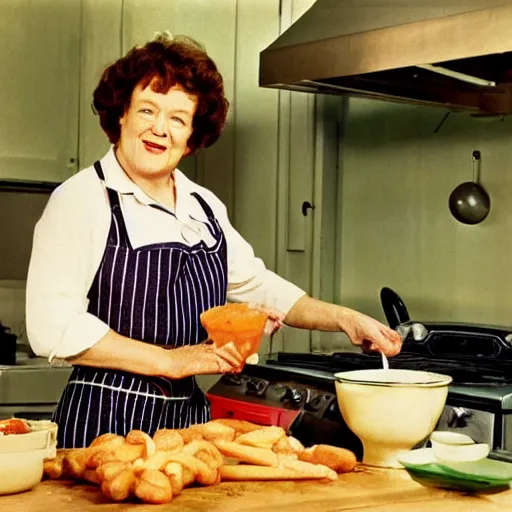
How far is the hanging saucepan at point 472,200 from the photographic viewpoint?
312cm

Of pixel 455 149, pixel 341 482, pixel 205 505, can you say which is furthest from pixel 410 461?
pixel 455 149

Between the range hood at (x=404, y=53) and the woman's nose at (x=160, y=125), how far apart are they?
0.54m

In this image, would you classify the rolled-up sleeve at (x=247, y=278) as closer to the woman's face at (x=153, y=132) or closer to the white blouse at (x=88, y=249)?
the white blouse at (x=88, y=249)

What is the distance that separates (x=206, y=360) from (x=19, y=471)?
0.45m

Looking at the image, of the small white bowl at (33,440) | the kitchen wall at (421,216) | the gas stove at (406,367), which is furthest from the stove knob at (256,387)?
the small white bowl at (33,440)

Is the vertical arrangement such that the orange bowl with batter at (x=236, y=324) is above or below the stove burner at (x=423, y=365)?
above

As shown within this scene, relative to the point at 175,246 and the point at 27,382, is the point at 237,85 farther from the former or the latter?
the point at 175,246

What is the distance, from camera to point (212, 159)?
3730 millimetres

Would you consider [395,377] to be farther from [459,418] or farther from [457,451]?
[459,418]

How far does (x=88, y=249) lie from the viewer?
81.6 inches

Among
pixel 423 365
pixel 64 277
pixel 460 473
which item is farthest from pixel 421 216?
pixel 460 473

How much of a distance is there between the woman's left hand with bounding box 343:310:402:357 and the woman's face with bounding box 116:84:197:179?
0.55m

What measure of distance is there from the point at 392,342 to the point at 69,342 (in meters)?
0.61

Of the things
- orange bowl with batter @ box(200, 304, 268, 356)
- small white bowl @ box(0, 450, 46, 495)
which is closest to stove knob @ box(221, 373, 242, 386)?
orange bowl with batter @ box(200, 304, 268, 356)
